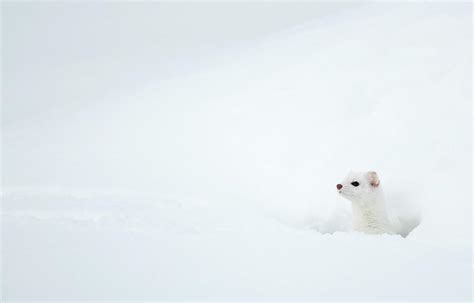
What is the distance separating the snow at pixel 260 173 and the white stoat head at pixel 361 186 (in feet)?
1.46

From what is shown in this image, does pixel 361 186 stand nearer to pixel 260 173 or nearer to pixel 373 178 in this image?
pixel 373 178

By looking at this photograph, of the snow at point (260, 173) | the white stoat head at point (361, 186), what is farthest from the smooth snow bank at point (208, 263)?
the white stoat head at point (361, 186)

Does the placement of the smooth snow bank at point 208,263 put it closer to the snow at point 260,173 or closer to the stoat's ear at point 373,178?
the snow at point 260,173

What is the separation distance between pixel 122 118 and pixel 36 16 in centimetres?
2403

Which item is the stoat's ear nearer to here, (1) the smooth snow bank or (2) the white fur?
(2) the white fur

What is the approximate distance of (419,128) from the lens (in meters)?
5.38

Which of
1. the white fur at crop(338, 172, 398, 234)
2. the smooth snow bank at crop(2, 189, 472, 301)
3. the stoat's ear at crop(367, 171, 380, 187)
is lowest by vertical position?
the smooth snow bank at crop(2, 189, 472, 301)

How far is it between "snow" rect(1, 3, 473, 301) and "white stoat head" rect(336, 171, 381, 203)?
444mm

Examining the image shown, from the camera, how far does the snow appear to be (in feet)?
Result: 7.31

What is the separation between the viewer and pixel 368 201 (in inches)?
181

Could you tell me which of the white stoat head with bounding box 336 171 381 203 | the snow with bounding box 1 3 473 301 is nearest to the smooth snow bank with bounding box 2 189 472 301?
the snow with bounding box 1 3 473 301

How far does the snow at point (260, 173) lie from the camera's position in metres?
2.23

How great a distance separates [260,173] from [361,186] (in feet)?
5.10

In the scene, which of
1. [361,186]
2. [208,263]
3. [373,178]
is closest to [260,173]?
[361,186]
